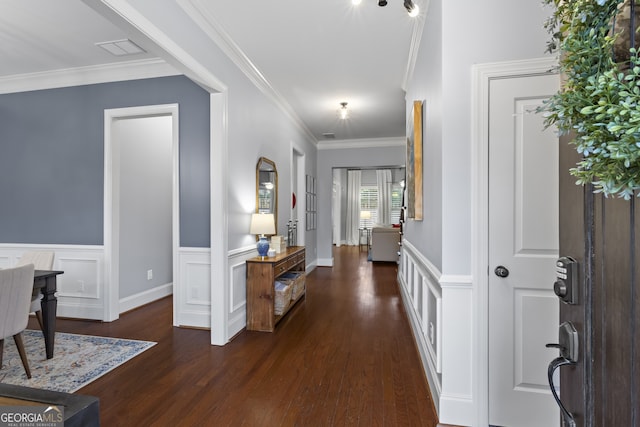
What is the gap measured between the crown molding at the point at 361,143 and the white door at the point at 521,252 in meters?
5.05

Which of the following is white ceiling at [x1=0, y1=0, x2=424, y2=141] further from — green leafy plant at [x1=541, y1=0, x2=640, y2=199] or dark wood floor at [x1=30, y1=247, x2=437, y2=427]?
dark wood floor at [x1=30, y1=247, x2=437, y2=427]

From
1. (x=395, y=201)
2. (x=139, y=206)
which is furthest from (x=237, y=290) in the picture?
(x=395, y=201)

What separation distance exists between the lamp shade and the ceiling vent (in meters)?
2.04

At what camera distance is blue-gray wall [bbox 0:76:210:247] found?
339 cm

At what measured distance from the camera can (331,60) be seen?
3342mm

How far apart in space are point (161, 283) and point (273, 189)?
2.13 meters

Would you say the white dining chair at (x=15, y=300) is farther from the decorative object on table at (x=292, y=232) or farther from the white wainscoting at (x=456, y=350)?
the decorative object on table at (x=292, y=232)

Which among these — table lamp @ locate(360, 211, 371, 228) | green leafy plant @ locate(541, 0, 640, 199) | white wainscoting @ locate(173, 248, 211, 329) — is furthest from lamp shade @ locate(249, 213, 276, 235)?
table lamp @ locate(360, 211, 371, 228)

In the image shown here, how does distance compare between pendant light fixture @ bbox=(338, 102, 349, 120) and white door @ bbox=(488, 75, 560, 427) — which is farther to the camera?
pendant light fixture @ bbox=(338, 102, 349, 120)

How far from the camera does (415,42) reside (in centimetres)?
285

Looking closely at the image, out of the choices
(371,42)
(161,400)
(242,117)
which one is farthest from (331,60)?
(161,400)

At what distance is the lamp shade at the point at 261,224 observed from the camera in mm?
3502

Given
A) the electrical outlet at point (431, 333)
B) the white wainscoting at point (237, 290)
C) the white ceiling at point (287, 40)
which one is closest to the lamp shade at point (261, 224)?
the white wainscoting at point (237, 290)

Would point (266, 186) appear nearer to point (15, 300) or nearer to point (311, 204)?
point (15, 300)
